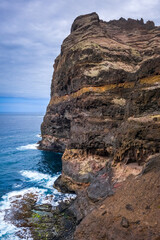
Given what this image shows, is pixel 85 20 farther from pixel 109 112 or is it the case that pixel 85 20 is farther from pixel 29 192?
pixel 29 192

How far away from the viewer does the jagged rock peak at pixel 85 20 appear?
127 ft

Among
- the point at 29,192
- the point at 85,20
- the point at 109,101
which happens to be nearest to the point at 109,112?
the point at 109,101

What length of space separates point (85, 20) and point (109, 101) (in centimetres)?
2414

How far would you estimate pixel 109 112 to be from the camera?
26.8m

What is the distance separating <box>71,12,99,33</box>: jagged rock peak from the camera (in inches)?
1526

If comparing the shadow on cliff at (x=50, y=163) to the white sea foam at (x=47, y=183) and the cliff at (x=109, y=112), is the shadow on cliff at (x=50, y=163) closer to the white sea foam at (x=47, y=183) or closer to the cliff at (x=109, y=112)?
the white sea foam at (x=47, y=183)

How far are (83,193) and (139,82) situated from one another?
14.7 m

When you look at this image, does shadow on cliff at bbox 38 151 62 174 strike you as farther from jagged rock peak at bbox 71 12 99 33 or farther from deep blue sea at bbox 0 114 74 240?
jagged rock peak at bbox 71 12 99 33

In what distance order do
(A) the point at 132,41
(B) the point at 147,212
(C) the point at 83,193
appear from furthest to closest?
(A) the point at 132,41, (C) the point at 83,193, (B) the point at 147,212

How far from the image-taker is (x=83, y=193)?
19.5 meters

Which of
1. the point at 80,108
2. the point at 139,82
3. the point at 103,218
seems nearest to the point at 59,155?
the point at 80,108

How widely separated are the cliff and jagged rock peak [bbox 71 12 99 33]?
0.22 m

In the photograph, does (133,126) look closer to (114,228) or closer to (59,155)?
(114,228)

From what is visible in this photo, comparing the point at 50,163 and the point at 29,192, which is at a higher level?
the point at 29,192
